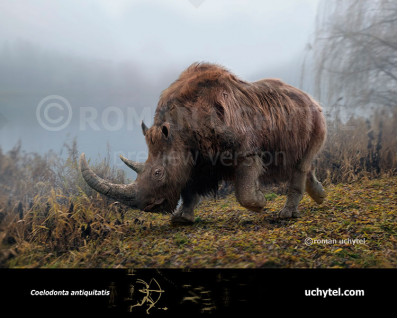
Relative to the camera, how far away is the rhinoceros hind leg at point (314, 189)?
12.0 ft

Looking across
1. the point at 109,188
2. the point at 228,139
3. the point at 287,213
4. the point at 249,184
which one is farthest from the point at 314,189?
the point at 109,188

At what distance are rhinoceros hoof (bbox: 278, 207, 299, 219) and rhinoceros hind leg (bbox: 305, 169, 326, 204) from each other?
35cm

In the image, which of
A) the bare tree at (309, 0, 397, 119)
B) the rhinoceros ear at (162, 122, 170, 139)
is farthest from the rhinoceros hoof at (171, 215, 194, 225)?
the bare tree at (309, 0, 397, 119)

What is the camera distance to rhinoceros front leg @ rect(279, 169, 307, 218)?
11.4 ft

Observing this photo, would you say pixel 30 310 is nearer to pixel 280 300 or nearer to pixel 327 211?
pixel 280 300

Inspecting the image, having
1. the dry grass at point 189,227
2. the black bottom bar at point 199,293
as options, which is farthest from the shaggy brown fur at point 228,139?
the black bottom bar at point 199,293

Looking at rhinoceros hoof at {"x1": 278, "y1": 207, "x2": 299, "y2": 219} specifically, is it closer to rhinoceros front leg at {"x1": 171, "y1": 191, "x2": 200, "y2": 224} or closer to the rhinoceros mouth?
rhinoceros front leg at {"x1": 171, "y1": 191, "x2": 200, "y2": 224}

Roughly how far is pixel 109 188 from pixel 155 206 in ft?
1.58

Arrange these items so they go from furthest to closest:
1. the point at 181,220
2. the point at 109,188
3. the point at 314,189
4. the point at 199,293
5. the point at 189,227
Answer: the point at 314,189 < the point at 181,220 < the point at 189,227 < the point at 109,188 < the point at 199,293

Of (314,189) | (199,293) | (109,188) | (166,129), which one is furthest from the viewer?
(314,189)

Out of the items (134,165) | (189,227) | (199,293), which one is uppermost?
(134,165)

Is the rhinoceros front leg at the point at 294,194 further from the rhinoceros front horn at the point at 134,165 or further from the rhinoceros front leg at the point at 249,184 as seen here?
the rhinoceros front horn at the point at 134,165

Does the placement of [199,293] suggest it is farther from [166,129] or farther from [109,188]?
[166,129]

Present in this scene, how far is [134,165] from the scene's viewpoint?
A: 10.7ft
